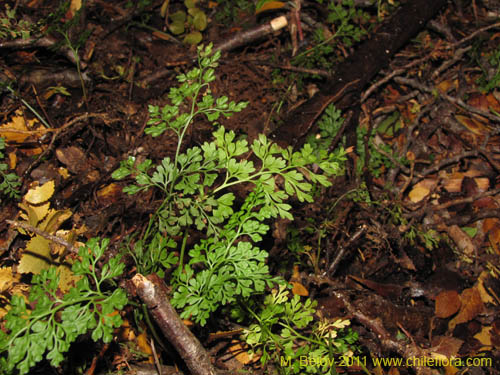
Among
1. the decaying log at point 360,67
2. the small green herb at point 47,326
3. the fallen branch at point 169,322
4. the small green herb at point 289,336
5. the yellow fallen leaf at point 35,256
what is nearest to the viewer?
the small green herb at point 47,326

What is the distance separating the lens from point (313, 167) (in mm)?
3268

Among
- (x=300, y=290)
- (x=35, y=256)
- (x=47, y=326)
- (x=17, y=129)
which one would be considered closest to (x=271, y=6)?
(x=17, y=129)

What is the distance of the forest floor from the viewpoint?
2.56m

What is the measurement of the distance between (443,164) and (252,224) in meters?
2.39

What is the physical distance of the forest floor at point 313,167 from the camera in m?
2.56

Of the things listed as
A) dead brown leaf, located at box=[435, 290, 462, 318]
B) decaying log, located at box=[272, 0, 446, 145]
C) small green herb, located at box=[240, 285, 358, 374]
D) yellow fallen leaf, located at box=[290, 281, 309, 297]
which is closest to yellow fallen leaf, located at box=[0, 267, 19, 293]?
small green herb, located at box=[240, 285, 358, 374]

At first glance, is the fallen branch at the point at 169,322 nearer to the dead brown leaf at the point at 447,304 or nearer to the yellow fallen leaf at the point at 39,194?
the yellow fallen leaf at the point at 39,194

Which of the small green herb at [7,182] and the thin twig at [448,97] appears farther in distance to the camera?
the thin twig at [448,97]

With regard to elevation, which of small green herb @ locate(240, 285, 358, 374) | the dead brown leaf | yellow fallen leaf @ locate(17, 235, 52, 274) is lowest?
the dead brown leaf

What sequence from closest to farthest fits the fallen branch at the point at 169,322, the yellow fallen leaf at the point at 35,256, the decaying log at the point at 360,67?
the fallen branch at the point at 169,322
the yellow fallen leaf at the point at 35,256
the decaying log at the point at 360,67

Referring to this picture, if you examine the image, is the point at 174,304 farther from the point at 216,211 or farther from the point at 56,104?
the point at 56,104

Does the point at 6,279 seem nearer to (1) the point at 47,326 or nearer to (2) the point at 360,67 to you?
(1) the point at 47,326

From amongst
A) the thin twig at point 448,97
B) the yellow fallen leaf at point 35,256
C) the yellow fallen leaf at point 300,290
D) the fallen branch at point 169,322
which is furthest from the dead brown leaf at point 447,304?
the yellow fallen leaf at point 35,256

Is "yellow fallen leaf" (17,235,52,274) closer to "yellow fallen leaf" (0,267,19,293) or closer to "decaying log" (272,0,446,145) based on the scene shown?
"yellow fallen leaf" (0,267,19,293)
